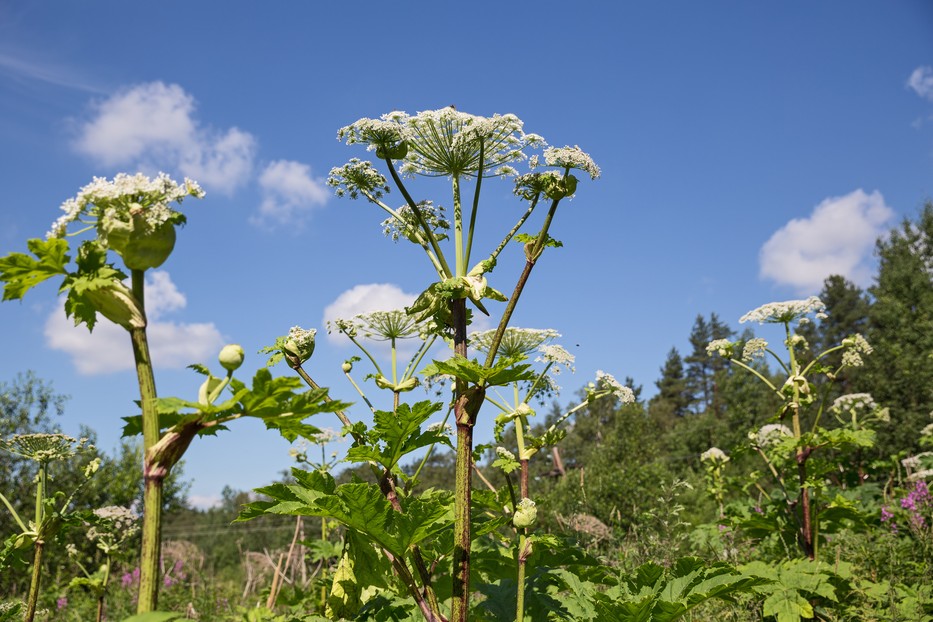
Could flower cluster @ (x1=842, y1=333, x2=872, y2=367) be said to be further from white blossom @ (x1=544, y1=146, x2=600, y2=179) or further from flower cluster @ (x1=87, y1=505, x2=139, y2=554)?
flower cluster @ (x1=87, y1=505, x2=139, y2=554)

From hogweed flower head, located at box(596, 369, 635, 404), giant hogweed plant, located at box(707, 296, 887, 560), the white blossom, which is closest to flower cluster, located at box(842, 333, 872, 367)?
giant hogweed plant, located at box(707, 296, 887, 560)

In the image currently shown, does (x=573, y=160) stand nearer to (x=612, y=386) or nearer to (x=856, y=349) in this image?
(x=612, y=386)

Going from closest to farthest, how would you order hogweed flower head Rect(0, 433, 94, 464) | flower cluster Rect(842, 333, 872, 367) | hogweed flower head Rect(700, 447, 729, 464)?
hogweed flower head Rect(0, 433, 94, 464), flower cluster Rect(842, 333, 872, 367), hogweed flower head Rect(700, 447, 729, 464)

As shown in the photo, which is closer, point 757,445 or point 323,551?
point 323,551

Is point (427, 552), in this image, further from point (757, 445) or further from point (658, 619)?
point (757, 445)

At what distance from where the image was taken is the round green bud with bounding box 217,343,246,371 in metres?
1.72

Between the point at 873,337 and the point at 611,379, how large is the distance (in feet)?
130

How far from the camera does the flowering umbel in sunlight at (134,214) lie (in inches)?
63.7

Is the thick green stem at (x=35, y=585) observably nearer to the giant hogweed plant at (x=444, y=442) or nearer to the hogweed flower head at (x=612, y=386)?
the giant hogweed plant at (x=444, y=442)

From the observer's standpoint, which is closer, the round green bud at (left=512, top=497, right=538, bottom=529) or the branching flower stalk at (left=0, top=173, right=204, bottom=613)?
the branching flower stalk at (left=0, top=173, right=204, bottom=613)

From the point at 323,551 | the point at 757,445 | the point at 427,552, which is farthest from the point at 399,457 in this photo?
the point at 757,445

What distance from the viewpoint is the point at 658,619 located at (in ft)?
9.50

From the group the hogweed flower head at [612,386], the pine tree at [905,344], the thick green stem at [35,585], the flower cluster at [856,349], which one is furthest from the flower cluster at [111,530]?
the pine tree at [905,344]

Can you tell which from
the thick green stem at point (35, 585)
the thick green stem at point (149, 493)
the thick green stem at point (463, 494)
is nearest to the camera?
the thick green stem at point (149, 493)
